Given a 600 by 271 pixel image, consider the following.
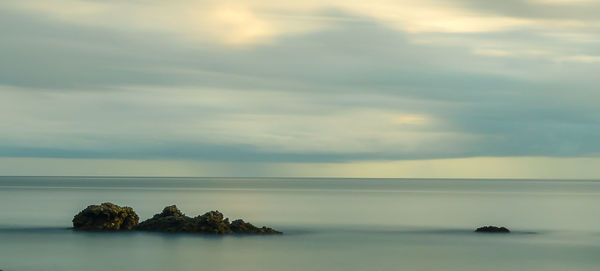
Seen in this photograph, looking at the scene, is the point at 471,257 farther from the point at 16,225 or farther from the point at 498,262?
the point at 16,225

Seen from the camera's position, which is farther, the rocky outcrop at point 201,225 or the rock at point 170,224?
the rock at point 170,224

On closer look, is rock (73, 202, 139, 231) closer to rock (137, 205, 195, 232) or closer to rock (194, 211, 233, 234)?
rock (137, 205, 195, 232)

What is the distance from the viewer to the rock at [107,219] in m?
58.8

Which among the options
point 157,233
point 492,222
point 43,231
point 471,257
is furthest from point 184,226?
point 492,222

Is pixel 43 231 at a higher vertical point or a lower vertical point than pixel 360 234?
lower

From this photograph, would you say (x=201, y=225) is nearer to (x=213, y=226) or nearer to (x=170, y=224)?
(x=213, y=226)

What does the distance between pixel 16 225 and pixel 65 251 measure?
1050 inches

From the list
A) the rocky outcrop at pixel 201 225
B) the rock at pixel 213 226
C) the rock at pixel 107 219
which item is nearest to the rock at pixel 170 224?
the rocky outcrop at pixel 201 225

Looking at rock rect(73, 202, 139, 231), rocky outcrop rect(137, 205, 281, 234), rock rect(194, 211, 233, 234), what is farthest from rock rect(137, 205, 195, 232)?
rock rect(73, 202, 139, 231)

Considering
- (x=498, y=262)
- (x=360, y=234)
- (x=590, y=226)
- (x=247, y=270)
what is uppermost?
(x=590, y=226)

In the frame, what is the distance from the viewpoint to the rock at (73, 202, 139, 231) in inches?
2313

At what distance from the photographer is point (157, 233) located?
189 feet

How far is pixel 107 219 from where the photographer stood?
58781mm

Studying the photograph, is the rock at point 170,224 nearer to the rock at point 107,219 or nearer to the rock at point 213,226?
the rock at point 213,226
